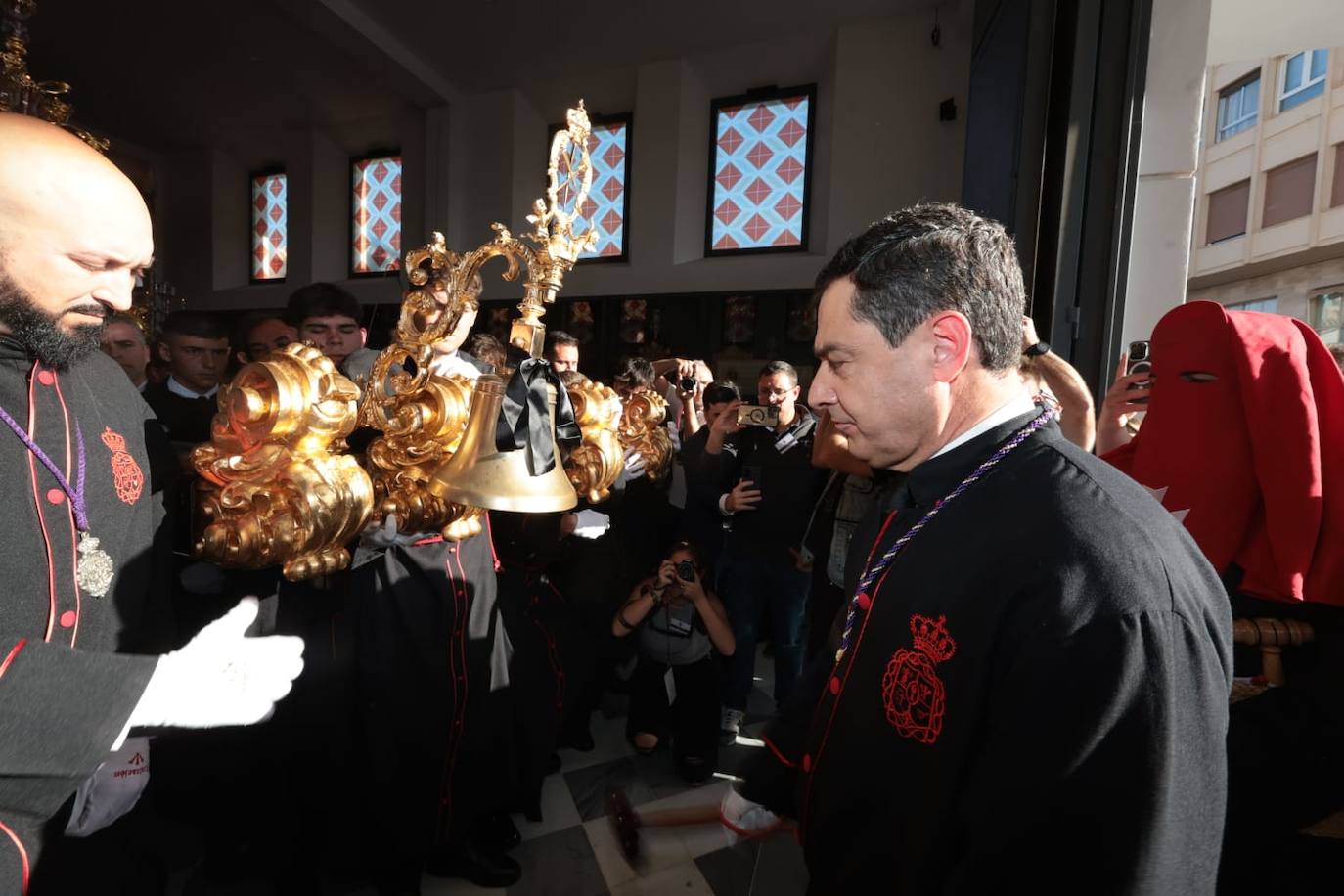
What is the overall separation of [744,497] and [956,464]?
8.94ft

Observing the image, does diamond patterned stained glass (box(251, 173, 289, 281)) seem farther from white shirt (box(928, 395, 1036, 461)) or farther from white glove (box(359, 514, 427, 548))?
white shirt (box(928, 395, 1036, 461))

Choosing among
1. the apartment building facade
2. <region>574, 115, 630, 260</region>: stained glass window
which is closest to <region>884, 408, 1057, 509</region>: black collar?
<region>574, 115, 630, 260</region>: stained glass window

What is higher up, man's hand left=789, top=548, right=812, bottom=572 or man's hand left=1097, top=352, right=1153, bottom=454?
man's hand left=1097, top=352, right=1153, bottom=454

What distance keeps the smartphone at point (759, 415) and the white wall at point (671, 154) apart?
18.3ft

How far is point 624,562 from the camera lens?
3.67m

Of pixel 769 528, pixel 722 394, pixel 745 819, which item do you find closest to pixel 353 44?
pixel 722 394

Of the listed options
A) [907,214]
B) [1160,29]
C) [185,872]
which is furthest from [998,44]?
[185,872]

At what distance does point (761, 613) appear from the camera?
3994 mm

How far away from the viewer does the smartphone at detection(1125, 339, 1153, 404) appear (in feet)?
6.84

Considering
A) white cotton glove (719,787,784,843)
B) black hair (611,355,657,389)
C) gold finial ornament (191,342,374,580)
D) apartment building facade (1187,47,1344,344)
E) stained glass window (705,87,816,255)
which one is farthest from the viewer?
apartment building facade (1187,47,1344,344)

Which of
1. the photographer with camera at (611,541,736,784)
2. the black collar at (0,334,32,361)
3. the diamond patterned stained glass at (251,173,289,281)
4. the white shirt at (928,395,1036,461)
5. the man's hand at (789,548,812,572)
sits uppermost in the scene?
the diamond patterned stained glass at (251,173,289,281)

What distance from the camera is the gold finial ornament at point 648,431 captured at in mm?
2727

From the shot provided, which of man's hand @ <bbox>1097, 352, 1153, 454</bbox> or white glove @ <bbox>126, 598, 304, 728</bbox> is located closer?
white glove @ <bbox>126, 598, 304, 728</bbox>

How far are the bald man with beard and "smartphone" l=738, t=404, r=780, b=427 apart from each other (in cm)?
276
